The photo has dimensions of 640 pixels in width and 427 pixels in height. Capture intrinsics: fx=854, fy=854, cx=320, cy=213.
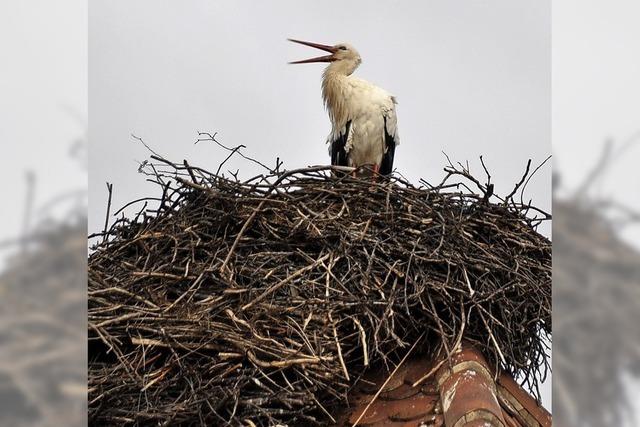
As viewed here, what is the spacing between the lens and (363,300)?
10.8 feet

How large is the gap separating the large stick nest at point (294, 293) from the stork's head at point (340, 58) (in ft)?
6.10

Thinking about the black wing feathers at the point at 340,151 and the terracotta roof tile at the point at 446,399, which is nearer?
the terracotta roof tile at the point at 446,399

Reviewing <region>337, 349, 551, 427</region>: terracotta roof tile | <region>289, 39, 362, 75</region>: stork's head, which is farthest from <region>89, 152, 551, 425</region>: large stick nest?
<region>289, 39, 362, 75</region>: stork's head

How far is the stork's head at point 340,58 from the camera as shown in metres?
5.94

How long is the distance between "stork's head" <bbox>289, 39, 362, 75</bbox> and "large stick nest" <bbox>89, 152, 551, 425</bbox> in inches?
73.2

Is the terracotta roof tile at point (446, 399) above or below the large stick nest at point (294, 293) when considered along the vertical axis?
below

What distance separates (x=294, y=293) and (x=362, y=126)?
2258mm
